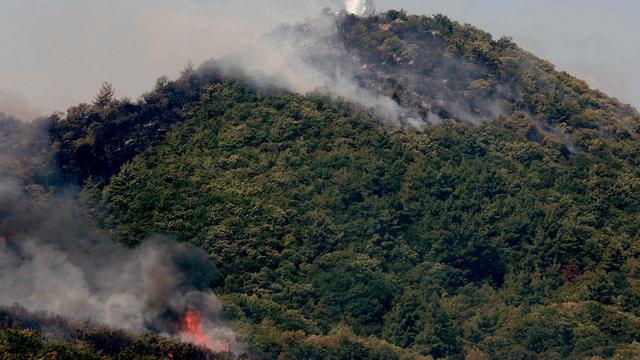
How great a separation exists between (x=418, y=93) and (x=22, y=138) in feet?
125

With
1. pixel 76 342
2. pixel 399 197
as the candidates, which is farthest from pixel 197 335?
pixel 399 197

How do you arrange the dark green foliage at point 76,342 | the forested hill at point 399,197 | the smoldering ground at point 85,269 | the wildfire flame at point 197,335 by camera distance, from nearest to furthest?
the dark green foliage at point 76,342 < the smoldering ground at point 85,269 < the wildfire flame at point 197,335 < the forested hill at point 399,197

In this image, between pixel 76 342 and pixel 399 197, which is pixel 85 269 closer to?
pixel 76 342

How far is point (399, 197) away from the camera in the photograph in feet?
520

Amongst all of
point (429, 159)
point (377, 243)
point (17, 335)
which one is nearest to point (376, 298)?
point (377, 243)

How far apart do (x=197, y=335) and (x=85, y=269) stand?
1011cm

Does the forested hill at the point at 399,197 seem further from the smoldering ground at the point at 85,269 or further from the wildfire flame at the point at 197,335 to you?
the smoldering ground at the point at 85,269

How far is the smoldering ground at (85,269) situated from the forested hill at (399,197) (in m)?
3.14

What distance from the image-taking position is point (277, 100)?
168250mm

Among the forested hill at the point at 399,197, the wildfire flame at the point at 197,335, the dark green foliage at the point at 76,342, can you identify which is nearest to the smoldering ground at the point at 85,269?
the wildfire flame at the point at 197,335

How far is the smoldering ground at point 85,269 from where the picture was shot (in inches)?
4867

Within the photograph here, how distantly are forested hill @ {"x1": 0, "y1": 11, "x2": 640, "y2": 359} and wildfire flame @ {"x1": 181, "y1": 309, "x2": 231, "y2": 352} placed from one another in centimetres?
222

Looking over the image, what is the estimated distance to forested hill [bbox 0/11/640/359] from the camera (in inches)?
5482

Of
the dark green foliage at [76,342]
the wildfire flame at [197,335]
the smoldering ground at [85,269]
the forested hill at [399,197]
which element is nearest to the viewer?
the dark green foliage at [76,342]
